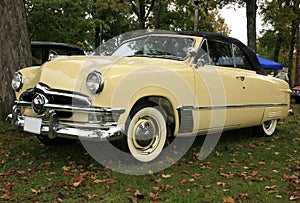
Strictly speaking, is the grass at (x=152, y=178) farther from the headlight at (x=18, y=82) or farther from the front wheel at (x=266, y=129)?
the front wheel at (x=266, y=129)

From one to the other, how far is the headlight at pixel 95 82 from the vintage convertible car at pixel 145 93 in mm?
11

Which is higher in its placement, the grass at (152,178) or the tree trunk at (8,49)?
the tree trunk at (8,49)

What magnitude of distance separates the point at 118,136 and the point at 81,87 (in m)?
0.69

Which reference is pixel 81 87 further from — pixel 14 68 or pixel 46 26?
pixel 46 26

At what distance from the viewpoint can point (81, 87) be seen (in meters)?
3.87

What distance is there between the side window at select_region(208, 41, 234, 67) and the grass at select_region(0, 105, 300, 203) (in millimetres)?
1383

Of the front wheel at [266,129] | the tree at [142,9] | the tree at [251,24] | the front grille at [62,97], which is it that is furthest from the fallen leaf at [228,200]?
the tree at [142,9]

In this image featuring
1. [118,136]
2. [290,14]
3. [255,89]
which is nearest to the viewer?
[118,136]

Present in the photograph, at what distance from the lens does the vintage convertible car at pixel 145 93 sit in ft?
12.6

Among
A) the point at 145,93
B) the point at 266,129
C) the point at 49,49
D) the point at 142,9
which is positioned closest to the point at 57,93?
the point at 145,93

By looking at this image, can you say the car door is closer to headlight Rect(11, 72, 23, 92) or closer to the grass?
the grass

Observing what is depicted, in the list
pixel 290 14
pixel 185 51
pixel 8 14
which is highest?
pixel 290 14

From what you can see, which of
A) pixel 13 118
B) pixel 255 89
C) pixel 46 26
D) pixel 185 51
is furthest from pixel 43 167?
pixel 46 26

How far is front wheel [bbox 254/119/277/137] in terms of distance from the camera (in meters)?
6.68
